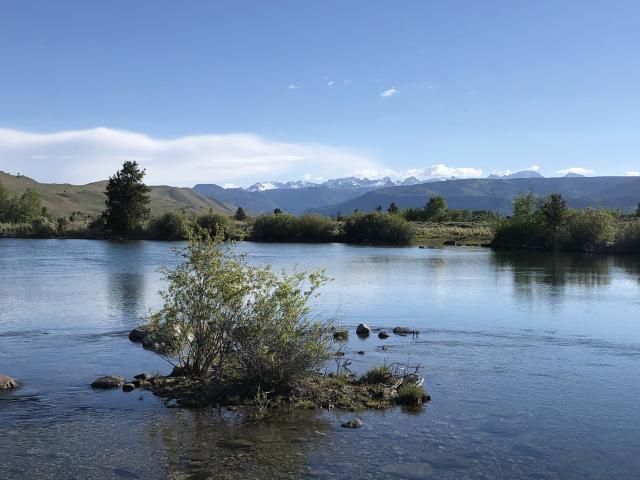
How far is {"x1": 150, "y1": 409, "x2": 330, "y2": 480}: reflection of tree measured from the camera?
14555 mm

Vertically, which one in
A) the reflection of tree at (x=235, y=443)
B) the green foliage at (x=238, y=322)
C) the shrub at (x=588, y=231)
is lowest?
the reflection of tree at (x=235, y=443)

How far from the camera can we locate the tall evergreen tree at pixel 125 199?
432 feet

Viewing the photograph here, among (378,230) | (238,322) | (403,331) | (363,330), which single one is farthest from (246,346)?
(378,230)

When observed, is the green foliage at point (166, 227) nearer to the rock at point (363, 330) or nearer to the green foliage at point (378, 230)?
the green foliage at point (378, 230)

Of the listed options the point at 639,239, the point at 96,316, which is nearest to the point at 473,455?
the point at 96,316

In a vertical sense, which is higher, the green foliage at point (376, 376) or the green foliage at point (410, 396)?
the green foliage at point (376, 376)

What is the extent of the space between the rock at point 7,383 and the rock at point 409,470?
12.9 metres

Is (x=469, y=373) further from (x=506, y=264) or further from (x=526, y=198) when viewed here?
(x=526, y=198)

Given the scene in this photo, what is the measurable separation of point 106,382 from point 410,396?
399 inches

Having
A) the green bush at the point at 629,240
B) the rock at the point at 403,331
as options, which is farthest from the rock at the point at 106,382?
the green bush at the point at 629,240

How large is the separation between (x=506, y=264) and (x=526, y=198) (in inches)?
2053

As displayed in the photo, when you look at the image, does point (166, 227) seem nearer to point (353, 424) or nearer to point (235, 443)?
point (353, 424)

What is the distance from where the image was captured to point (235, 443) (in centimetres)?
1617

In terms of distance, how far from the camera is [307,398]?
63.6 ft
